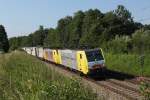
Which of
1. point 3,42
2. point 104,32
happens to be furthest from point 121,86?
point 3,42

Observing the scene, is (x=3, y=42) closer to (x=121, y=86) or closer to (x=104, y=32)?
(x=104, y=32)

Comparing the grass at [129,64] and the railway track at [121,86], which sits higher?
the grass at [129,64]

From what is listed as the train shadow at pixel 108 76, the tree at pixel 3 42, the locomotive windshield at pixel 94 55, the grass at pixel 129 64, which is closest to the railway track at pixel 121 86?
the train shadow at pixel 108 76

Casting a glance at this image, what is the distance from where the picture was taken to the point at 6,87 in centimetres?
1483

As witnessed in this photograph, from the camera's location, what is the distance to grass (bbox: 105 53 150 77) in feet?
120

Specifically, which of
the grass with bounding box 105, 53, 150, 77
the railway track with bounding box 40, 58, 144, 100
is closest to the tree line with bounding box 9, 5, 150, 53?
the grass with bounding box 105, 53, 150, 77

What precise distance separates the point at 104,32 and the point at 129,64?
166 ft

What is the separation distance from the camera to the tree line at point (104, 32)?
53878mm

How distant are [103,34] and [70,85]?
7885 centimetres

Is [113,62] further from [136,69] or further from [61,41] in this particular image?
[61,41]

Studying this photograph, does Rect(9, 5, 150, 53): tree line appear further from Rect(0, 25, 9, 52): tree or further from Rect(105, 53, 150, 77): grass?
Rect(0, 25, 9, 52): tree

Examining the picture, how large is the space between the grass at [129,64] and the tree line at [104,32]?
3.81 m

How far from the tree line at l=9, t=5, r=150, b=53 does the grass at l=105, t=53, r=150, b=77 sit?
381 cm

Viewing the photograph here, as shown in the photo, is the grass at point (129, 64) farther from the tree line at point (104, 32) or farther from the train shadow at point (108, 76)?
the tree line at point (104, 32)
